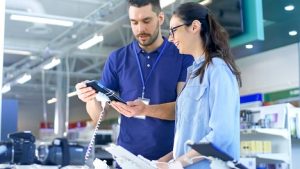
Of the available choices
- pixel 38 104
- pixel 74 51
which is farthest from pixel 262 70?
pixel 38 104

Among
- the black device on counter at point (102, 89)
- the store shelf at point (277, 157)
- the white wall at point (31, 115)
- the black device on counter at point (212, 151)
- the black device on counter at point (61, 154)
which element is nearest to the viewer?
the black device on counter at point (212, 151)

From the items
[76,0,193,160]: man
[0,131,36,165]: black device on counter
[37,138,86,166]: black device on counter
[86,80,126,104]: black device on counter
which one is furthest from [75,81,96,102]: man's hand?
[37,138,86,166]: black device on counter

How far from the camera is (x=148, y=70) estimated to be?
199 centimetres

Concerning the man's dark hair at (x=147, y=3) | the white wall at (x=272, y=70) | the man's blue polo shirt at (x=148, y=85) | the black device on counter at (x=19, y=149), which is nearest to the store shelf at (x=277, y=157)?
the black device on counter at (x=19, y=149)

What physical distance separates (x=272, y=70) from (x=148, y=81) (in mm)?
9055

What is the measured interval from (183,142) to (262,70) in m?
9.77

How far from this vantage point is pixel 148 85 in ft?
6.40

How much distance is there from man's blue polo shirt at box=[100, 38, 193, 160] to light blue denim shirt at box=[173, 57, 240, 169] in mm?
295

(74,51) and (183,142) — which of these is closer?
(183,142)

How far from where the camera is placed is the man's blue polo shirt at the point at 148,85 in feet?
6.19

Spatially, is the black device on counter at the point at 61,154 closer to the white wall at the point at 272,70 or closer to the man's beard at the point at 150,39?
the man's beard at the point at 150,39

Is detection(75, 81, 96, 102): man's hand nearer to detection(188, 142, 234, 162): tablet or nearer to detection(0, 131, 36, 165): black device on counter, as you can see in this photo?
detection(188, 142, 234, 162): tablet

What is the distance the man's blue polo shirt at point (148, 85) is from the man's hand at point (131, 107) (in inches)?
5.5

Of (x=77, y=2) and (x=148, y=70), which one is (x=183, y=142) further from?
(x=77, y=2)
